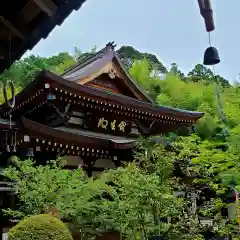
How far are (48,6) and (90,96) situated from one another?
861 centimetres

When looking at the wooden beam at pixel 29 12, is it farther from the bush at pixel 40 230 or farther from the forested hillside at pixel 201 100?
the bush at pixel 40 230

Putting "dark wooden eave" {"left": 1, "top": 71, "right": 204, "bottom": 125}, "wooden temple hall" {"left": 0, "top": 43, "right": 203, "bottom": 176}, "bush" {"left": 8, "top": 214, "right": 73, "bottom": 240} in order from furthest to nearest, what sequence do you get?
"dark wooden eave" {"left": 1, "top": 71, "right": 204, "bottom": 125}
"wooden temple hall" {"left": 0, "top": 43, "right": 203, "bottom": 176}
"bush" {"left": 8, "top": 214, "right": 73, "bottom": 240}

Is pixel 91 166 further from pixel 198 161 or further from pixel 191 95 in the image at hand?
pixel 191 95

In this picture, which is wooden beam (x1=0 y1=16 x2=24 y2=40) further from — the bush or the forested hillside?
the bush

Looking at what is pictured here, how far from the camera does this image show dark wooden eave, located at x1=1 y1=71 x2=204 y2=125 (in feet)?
36.8

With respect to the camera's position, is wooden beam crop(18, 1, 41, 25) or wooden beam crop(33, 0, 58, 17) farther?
wooden beam crop(18, 1, 41, 25)

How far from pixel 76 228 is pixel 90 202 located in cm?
67

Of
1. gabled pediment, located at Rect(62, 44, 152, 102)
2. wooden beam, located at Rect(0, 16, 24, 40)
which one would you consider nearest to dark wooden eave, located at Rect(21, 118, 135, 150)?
gabled pediment, located at Rect(62, 44, 152, 102)

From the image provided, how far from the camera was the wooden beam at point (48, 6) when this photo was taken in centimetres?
347

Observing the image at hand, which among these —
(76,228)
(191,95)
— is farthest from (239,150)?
(191,95)

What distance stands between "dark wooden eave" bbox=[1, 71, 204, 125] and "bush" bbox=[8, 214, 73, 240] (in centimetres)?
382

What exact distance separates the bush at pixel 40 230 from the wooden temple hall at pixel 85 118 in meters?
2.21

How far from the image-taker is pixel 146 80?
92.3 ft

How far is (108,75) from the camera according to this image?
15219mm
